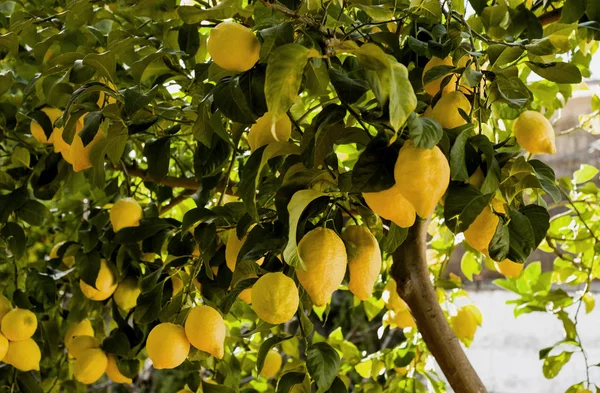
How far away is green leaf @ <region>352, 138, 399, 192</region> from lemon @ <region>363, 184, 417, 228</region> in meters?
0.01

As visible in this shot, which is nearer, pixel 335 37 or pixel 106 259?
pixel 335 37

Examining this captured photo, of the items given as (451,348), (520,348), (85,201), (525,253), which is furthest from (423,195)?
(520,348)

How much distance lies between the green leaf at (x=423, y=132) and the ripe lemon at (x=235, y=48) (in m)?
0.12

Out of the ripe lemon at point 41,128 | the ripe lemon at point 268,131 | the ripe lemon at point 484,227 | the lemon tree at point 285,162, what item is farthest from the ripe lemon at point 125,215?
the ripe lemon at point 484,227

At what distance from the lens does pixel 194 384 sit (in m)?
0.84

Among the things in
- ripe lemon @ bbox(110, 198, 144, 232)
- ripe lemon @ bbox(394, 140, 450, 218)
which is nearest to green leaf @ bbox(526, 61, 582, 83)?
ripe lemon @ bbox(394, 140, 450, 218)

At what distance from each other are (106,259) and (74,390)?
396mm

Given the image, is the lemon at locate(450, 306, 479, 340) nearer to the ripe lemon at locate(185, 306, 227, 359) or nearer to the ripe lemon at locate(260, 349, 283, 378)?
the ripe lemon at locate(260, 349, 283, 378)

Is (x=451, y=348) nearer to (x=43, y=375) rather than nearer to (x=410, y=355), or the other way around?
(x=410, y=355)

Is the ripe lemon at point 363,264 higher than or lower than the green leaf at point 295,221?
lower

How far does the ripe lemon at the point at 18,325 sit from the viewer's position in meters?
0.80

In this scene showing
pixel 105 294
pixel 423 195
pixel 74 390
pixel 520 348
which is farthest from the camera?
pixel 520 348

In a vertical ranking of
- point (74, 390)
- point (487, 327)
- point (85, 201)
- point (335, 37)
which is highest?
point (335, 37)

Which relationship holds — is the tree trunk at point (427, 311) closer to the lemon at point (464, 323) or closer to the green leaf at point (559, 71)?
the lemon at point (464, 323)
